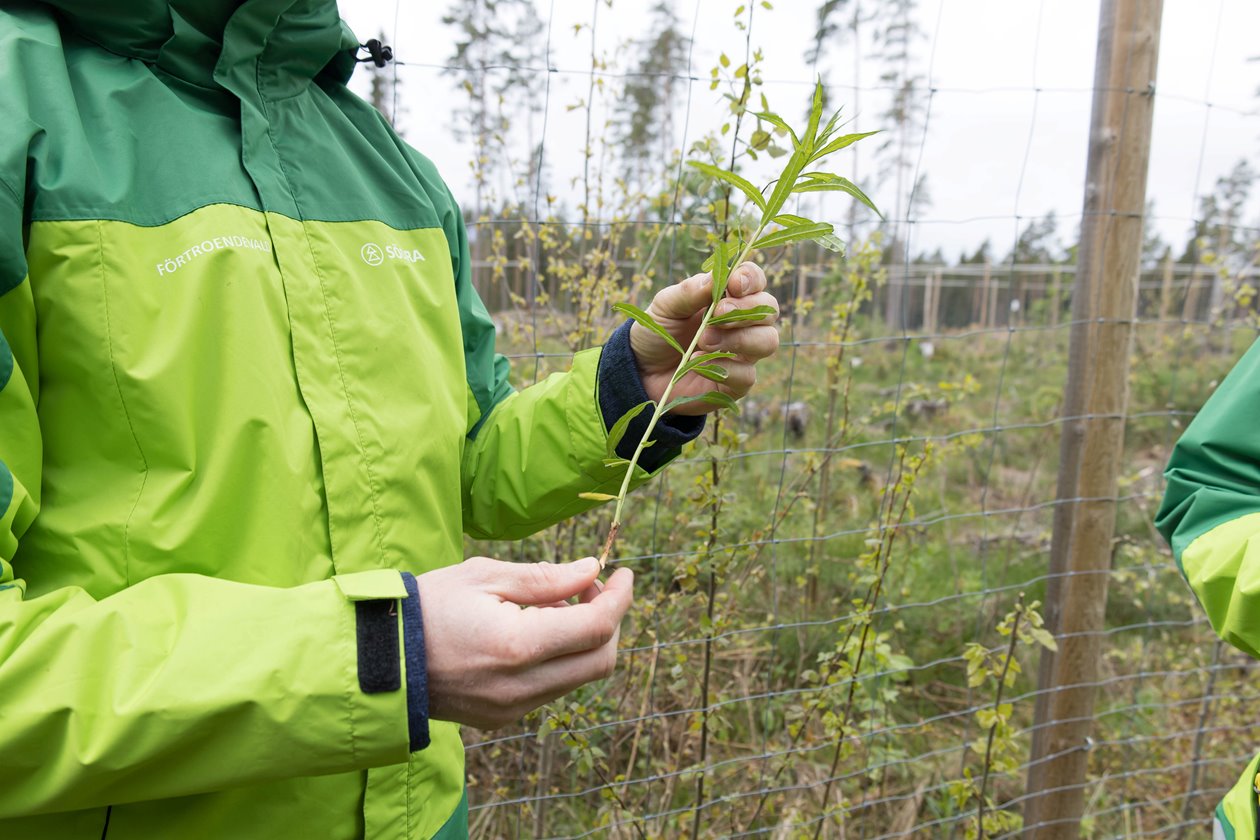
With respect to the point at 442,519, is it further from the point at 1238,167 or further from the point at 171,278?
the point at 1238,167

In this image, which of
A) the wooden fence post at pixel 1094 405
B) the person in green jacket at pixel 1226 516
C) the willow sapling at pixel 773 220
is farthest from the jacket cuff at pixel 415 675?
the wooden fence post at pixel 1094 405

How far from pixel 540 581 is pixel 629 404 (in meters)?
0.43

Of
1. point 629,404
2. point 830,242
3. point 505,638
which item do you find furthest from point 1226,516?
point 505,638

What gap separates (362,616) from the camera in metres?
0.76

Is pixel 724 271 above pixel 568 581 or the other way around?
above

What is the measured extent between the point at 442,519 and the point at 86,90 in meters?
0.66

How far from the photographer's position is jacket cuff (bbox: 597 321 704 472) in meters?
1.21

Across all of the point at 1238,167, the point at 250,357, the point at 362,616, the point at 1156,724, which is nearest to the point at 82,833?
the point at 362,616

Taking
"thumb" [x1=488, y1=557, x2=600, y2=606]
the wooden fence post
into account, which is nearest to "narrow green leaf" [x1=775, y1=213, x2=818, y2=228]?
"thumb" [x1=488, y1=557, x2=600, y2=606]

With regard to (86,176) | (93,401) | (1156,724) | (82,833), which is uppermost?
(86,176)

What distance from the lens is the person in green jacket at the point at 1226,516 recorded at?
3.93ft

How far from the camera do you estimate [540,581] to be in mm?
845

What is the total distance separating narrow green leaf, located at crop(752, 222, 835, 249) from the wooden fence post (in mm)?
1542

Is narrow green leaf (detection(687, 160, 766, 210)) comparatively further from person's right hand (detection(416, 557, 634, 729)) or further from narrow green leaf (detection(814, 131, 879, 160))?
person's right hand (detection(416, 557, 634, 729))
